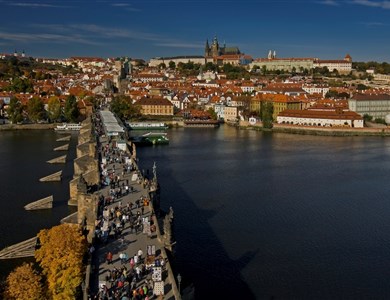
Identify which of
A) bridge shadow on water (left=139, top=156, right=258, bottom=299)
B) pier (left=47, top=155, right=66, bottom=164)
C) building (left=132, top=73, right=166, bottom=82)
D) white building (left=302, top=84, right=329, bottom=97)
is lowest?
bridge shadow on water (left=139, top=156, right=258, bottom=299)

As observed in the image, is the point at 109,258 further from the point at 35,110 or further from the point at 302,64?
the point at 302,64

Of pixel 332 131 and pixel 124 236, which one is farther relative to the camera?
pixel 332 131

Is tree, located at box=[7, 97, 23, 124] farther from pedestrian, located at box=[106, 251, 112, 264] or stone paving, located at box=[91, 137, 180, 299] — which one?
pedestrian, located at box=[106, 251, 112, 264]

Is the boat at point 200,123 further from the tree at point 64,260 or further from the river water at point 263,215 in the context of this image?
the tree at point 64,260

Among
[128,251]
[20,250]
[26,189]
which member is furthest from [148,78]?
[128,251]

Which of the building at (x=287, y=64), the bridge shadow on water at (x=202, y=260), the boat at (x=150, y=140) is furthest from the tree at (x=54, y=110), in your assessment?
the building at (x=287, y=64)

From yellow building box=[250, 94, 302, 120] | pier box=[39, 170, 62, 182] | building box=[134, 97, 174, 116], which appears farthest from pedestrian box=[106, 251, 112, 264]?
building box=[134, 97, 174, 116]
